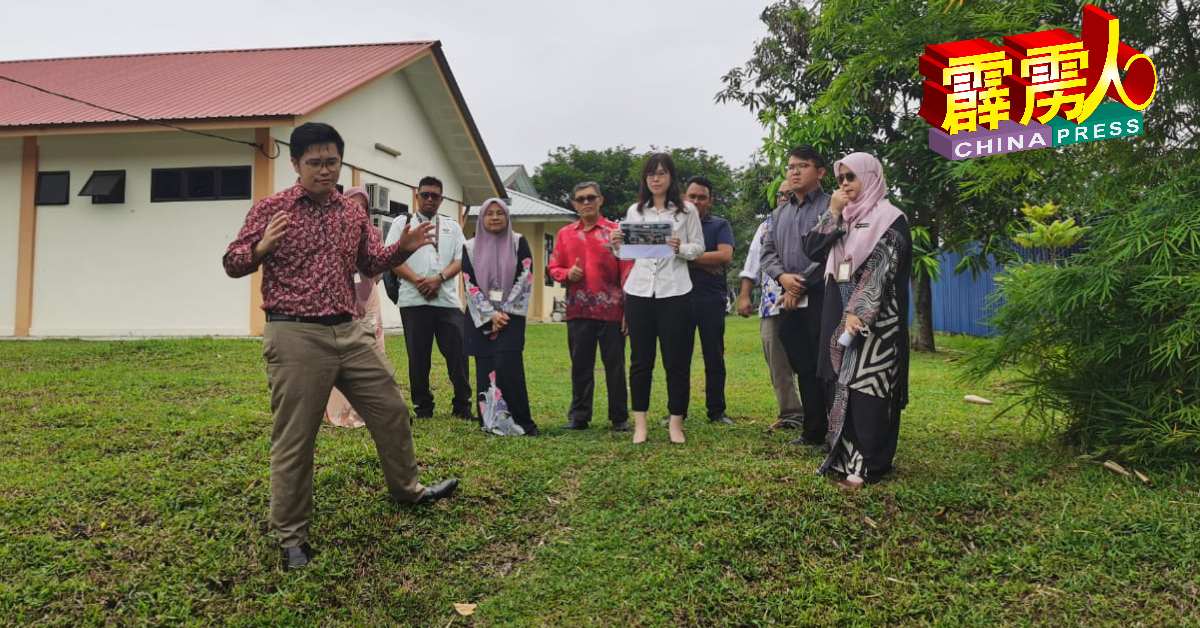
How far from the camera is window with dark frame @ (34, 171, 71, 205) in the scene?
1292 cm

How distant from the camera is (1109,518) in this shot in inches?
137

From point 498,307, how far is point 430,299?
1.88 ft

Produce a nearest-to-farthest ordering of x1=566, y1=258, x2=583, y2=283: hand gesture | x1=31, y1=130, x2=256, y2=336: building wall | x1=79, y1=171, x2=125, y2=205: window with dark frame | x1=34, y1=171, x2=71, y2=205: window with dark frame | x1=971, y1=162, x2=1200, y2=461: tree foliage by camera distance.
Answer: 1. x1=971, y1=162, x2=1200, y2=461: tree foliage
2. x1=566, y1=258, x2=583, y2=283: hand gesture
3. x1=31, y1=130, x2=256, y2=336: building wall
4. x1=79, y1=171, x2=125, y2=205: window with dark frame
5. x1=34, y1=171, x2=71, y2=205: window with dark frame

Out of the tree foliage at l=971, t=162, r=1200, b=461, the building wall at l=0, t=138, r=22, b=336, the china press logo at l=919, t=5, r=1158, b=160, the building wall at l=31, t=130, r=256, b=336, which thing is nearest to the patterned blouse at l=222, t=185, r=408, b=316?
the tree foliage at l=971, t=162, r=1200, b=461

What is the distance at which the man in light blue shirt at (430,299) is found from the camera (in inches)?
225

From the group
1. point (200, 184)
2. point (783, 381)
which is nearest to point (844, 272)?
point (783, 381)

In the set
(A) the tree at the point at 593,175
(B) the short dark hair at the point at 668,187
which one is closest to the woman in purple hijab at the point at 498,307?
(B) the short dark hair at the point at 668,187

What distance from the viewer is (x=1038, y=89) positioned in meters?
5.94

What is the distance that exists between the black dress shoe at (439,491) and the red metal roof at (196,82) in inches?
362

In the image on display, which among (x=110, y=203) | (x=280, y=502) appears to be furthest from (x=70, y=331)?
(x=280, y=502)

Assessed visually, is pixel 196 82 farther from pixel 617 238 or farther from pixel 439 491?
pixel 439 491

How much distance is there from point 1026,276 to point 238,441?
4.96m

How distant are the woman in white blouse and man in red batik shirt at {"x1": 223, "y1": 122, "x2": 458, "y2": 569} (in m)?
1.87

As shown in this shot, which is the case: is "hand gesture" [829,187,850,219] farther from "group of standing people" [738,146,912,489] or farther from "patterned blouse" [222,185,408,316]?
"patterned blouse" [222,185,408,316]
